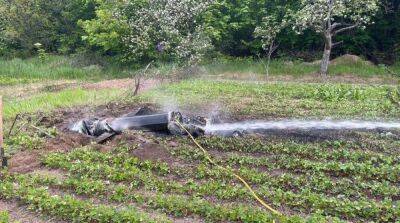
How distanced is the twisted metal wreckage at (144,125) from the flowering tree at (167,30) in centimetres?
736

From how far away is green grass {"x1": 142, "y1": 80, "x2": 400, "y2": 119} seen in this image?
10172mm

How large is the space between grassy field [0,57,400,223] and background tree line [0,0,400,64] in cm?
690

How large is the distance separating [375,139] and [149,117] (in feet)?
12.4

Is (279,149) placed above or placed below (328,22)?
below

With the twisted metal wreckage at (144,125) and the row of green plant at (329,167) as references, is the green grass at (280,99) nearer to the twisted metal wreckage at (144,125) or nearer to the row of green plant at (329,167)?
the twisted metal wreckage at (144,125)

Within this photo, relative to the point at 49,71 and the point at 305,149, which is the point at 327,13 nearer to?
the point at 305,149

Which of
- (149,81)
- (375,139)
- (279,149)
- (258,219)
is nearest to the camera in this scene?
(258,219)

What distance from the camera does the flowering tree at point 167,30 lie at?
1627cm

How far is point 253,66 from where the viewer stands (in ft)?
57.2

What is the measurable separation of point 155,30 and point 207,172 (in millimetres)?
10911

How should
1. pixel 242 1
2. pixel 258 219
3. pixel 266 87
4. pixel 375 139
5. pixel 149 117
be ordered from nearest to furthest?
pixel 258 219, pixel 375 139, pixel 149 117, pixel 266 87, pixel 242 1

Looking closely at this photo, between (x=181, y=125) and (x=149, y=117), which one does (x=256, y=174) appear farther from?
(x=149, y=117)

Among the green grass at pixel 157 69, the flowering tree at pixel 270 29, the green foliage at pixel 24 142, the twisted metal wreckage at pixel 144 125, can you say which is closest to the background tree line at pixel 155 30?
the flowering tree at pixel 270 29

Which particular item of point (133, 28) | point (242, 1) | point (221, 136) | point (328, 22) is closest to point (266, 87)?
point (328, 22)
